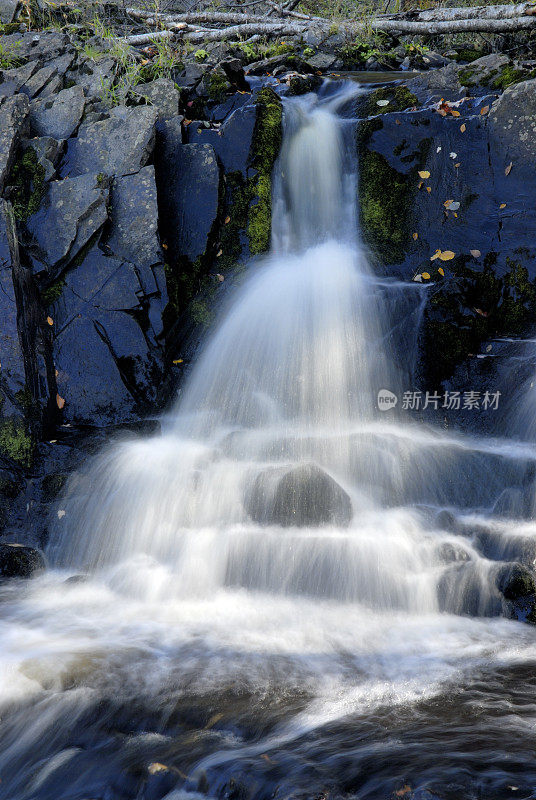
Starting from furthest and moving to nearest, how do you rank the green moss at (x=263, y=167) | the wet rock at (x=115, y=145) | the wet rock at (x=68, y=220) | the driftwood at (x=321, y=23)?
the driftwood at (x=321, y=23) → the green moss at (x=263, y=167) → the wet rock at (x=115, y=145) → the wet rock at (x=68, y=220)

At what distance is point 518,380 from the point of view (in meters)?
5.97

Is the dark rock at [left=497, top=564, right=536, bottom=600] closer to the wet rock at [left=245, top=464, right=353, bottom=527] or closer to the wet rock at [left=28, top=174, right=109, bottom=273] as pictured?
the wet rock at [left=245, top=464, right=353, bottom=527]

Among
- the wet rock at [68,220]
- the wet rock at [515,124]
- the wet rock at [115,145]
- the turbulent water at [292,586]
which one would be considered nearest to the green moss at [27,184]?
the wet rock at [68,220]

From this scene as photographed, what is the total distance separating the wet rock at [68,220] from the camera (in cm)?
657

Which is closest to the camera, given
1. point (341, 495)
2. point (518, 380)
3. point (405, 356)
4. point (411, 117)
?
point (341, 495)

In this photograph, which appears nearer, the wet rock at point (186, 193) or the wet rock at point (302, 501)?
the wet rock at point (302, 501)

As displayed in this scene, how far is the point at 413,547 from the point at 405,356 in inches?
98.0

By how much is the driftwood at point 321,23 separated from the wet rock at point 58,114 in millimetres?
2984

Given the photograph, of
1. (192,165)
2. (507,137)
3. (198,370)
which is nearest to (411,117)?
(507,137)

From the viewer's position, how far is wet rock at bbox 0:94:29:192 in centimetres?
673

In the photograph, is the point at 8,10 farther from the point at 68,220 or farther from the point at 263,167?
the point at 263,167

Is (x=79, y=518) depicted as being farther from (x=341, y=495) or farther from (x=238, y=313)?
(x=238, y=313)

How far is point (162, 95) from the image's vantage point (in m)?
7.65

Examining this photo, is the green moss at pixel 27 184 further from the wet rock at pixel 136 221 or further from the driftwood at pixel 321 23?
the driftwood at pixel 321 23
